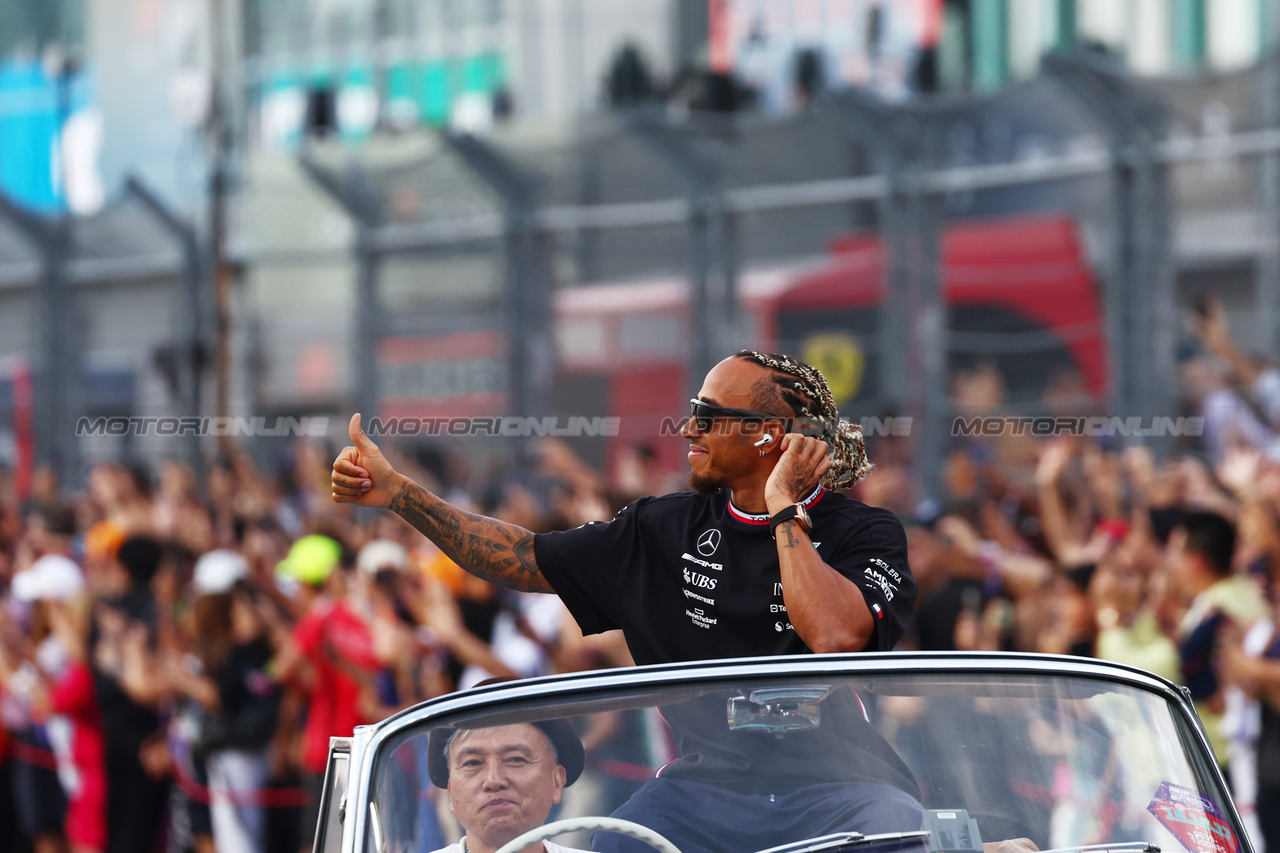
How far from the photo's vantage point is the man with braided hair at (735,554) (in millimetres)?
2496

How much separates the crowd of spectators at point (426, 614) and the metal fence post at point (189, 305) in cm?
276

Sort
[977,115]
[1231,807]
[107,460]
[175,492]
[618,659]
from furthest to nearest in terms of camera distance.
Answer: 1. [107,460]
2. [175,492]
3. [977,115]
4. [618,659]
5. [1231,807]

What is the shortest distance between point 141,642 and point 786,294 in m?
4.75

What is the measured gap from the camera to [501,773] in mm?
2480

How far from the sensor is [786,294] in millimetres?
10375

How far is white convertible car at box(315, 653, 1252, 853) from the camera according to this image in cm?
243

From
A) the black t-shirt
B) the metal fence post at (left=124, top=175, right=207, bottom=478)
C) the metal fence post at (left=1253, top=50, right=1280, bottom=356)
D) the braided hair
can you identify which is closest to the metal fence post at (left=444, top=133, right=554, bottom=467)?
the metal fence post at (left=124, top=175, right=207, bottom=478)

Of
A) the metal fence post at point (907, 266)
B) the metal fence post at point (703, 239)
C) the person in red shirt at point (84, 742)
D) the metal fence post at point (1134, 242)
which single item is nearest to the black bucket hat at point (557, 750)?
the person in red shirt at point (84, 742)

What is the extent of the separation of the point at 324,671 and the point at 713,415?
436 cm

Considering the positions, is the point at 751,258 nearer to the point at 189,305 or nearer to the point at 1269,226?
the point at 1269,226

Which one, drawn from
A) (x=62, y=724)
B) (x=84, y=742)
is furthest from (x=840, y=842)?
(x=62, y=724)

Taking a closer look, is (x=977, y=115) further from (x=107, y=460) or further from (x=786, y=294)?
(x=107, y=460)

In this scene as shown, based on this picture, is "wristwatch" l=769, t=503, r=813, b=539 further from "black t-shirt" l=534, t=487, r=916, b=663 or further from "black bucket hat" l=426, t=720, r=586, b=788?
"black bucket hat" l=426, t=720, r=586, b=788

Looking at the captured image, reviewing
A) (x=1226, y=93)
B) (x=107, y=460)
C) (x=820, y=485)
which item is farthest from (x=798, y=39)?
(x=820, y=485)
